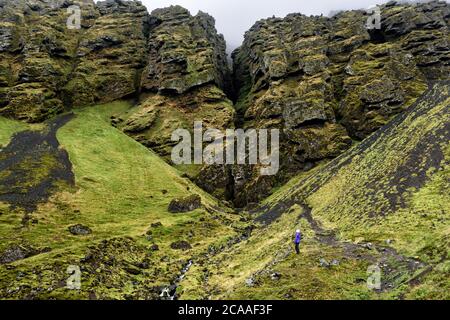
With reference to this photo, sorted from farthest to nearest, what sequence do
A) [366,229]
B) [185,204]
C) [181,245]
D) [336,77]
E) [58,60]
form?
[58,60]
[336,77]
[185,204]
[181,245]
[366,229]

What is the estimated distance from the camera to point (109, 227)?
7788cm

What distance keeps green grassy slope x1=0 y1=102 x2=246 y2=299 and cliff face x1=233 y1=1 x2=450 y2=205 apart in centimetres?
3211

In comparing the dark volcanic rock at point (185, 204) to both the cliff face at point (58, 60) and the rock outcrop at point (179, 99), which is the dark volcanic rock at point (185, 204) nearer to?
the rock outcrop at point (179, 99)

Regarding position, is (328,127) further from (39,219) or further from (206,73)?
(39,219)

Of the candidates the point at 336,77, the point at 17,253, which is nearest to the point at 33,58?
the point at 336,77

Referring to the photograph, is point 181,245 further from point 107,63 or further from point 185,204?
point 107,63

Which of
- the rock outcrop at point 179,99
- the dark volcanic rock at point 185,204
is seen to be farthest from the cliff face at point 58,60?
the dark volcanic rock at point 185,204

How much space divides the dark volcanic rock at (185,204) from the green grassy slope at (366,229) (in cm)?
1573

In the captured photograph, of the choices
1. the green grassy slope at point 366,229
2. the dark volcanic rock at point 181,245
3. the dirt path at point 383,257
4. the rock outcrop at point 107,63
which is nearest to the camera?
the dirt path at point 383,257

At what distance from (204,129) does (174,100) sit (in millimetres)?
23753

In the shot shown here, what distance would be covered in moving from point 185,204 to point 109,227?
20457mm

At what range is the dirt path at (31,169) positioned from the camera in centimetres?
8281

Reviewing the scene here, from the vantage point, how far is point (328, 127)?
434 ft

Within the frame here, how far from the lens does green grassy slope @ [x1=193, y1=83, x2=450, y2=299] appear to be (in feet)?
123
